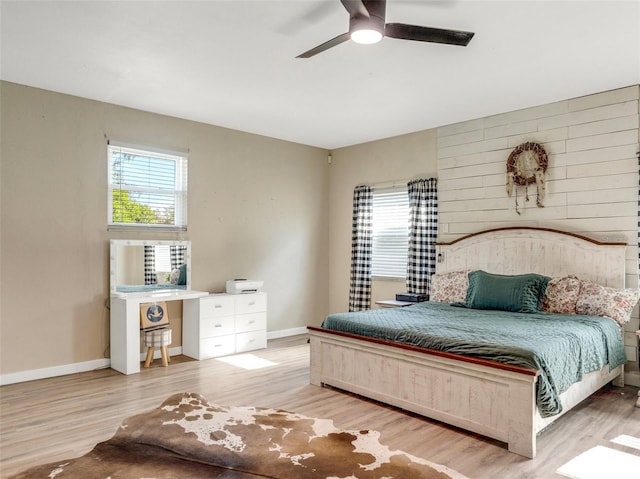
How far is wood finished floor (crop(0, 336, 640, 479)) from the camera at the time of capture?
2648 millimetres

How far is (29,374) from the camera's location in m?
4.07

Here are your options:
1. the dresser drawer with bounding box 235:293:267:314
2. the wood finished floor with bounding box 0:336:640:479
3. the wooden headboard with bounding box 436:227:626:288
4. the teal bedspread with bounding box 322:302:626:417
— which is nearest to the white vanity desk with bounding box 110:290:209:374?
the wood finished floor with bounding box 0:336:640:479

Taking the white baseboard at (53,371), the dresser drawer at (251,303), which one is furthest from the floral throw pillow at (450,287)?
the white baseboard at (53,371)

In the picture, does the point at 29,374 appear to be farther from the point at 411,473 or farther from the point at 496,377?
the point at 496,377

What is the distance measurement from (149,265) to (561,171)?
173 inches

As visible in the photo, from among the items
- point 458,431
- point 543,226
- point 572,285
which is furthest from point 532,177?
point 458,431

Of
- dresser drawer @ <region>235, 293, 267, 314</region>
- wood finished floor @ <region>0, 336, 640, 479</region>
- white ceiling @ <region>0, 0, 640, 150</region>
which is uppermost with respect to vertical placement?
white ceiling @ <region>0, 0, 640, 150</region>

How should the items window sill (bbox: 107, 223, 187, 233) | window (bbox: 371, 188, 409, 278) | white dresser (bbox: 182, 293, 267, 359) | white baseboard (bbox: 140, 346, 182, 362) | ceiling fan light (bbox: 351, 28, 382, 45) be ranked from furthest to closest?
window (bbox: 371, 188, 409, 278) < white dresser (bbox: 182, 293, 267, 359) < white baseboard (bbox: 140, 346, 182, 362) < window sill (bbox: 107, 223, 187, 233) < ceiling fan light (bbox: 351, 28, 382, 45)

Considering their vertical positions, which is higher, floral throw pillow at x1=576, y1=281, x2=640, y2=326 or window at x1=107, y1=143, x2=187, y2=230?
window at x1=107, y1=143, x2=187, y2=230

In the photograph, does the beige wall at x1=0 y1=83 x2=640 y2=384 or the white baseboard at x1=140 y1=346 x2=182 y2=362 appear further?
the white baseboard at x1=140 y1=346 x2=182 y2=362

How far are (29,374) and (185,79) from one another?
3.03 meters

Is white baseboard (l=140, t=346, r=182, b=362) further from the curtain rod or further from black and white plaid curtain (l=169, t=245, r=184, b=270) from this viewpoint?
the curtain rod

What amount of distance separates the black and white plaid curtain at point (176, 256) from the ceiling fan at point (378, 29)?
3.13 meters

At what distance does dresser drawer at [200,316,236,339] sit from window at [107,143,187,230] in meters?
1.12
